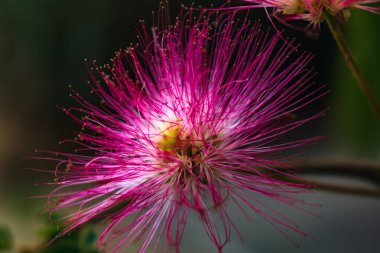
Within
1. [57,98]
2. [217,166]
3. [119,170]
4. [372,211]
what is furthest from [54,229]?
[372,211]

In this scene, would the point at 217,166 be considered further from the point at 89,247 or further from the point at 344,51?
the point at 89,247

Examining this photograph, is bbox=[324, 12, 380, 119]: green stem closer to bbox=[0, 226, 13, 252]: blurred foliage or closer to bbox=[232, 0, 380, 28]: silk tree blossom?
bbox=[232, 0, 380, 28]: silk tree blossom

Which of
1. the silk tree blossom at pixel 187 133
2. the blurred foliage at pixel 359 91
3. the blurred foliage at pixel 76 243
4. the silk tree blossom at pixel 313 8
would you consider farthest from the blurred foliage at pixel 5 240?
the blurred foliage at pixel 359 91

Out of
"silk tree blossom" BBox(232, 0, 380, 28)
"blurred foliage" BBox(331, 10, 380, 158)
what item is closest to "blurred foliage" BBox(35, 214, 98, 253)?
"silk tree blossom" BBox(232, 0, 380, 28)

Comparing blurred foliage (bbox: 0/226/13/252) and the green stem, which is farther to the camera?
blurred foliage (bbox: 0/226/13/252)

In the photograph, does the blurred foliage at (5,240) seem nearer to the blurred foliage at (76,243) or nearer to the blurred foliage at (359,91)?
the blurred foliage at (76,243)

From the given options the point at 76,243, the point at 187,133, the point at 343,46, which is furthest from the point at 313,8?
the point at 76,243
